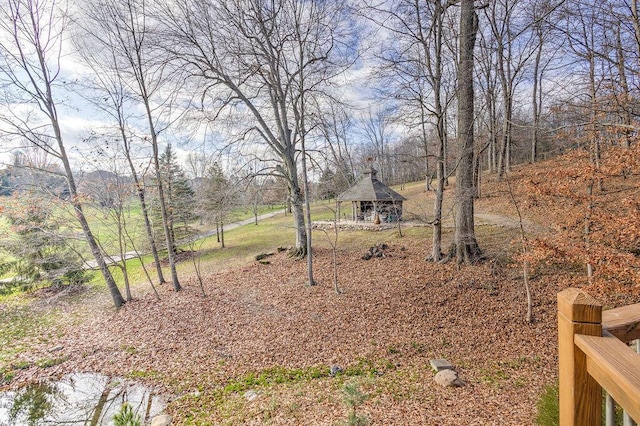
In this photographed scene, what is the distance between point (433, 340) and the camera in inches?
237

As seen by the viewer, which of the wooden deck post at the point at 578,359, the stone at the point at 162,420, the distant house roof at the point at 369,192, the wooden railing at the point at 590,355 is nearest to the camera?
the wooden railing at the point at 590,355

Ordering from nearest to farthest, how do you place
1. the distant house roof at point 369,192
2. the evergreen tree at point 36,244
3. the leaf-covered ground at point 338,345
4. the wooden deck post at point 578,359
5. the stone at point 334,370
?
1. the wooden deck post at point 578,359
2. the leaf-covered ground at point 338,345
3. the stone at point 334,370
4. the evergreen tree at point 36,244
5. the distant house roof at point 369,192

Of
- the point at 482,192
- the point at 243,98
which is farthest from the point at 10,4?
the point at 482,192

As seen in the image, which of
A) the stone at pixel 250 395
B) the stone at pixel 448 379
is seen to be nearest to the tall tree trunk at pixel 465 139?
the stone at pixel 448 379

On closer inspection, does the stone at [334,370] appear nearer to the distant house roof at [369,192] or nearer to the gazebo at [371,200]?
the gazebo at [371,200]

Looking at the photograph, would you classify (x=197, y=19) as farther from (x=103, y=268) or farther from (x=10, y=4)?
(x=103, y=268)

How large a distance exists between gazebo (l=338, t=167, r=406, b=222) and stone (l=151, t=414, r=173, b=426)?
1353 centimetres

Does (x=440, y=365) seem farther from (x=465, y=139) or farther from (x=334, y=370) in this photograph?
(x=465, y=139)

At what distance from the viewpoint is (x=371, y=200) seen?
16781 mm

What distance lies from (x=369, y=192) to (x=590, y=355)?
660 inches

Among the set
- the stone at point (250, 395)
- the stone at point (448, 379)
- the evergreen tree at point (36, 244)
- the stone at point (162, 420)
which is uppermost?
the evergreen tree at point (36, 244)

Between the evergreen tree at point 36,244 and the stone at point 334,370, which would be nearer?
the stone at point 334,370

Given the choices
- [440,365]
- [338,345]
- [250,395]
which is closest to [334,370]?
[338,345]

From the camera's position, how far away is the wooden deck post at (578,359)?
113 cm
